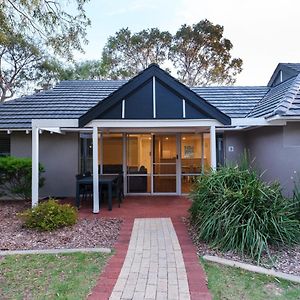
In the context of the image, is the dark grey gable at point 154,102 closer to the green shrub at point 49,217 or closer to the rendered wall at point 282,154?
the rendered wall at point 282,154

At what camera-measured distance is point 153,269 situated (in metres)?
5.45

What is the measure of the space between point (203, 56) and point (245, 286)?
2822 cm

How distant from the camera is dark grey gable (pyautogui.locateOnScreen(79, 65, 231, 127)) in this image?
10.1 metres

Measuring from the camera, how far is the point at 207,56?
30.8m

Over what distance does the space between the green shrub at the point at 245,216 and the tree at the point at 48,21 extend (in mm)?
6170

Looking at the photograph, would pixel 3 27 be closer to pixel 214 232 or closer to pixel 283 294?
pixel 214 232

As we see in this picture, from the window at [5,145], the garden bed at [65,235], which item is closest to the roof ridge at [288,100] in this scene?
the garden bed at [65,235]

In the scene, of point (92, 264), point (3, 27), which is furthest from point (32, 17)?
point (92, 264)

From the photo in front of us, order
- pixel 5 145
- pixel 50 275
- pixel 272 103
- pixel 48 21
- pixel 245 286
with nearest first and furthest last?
pixel 245 286
pixel 50 275
pixel 48 21
pixel 272 103
pixel 5 145

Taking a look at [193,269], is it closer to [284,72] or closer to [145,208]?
[145,208]

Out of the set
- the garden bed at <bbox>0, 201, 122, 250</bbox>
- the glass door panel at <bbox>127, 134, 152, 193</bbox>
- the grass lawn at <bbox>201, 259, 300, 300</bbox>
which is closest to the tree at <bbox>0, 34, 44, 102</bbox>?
the glass door panel at <bbox>127, 134, 152, 193</bbox>

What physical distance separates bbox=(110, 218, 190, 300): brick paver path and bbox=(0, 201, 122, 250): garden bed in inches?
26.1

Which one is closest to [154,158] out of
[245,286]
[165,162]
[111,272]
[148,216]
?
[165,162]

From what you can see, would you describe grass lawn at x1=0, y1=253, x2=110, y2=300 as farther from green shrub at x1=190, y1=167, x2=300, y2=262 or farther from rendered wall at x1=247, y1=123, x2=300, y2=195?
rendered wall at x1=247, y1=123, x2=300, y2=195
